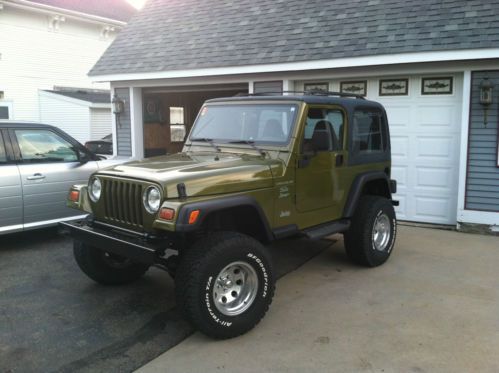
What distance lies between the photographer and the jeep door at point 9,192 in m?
5.91

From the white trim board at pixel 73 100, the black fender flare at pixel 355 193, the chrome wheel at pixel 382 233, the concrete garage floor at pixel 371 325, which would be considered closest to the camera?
the concrete garage floor at pixel 371 325

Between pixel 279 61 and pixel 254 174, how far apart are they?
4.48m

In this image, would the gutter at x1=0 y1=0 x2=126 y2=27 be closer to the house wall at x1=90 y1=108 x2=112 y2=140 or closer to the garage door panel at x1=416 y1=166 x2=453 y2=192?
the house wall at x1=90 y1=108 x2=112 y2=140

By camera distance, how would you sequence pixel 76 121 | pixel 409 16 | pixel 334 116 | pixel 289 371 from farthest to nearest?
pixel 76 121
pixel 409 16
pixel 334 116
pixel 289 371

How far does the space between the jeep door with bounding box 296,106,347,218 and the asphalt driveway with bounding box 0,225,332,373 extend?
1.08 meters

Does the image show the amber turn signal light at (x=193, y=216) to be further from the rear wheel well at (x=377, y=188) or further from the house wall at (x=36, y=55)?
the house wall at (x=36, y=55)

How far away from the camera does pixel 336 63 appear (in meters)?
7.65

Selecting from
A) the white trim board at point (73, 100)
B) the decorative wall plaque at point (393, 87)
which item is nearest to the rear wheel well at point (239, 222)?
the decorative wall plaque at point (393, 87)

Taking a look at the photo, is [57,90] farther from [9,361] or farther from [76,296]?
[9,361]

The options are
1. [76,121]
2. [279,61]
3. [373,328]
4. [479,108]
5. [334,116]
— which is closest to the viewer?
[373,328]

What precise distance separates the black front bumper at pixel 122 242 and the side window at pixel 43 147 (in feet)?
7.69

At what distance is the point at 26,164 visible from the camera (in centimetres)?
618

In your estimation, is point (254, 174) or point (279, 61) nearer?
point (254, 174)

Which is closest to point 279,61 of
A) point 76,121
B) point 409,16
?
point 409,16
